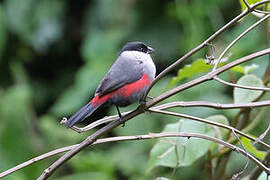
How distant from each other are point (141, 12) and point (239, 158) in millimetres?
1378

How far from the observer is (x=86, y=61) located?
3689 millimetres

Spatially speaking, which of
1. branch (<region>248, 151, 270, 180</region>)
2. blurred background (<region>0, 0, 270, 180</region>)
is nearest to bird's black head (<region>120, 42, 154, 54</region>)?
branch (<region>248, 151, 270, 180</region>)

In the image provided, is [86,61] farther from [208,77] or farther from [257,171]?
[208,77]

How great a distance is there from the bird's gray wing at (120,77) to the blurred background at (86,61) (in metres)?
1.42

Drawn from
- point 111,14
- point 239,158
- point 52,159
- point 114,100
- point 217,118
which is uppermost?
point 111,14

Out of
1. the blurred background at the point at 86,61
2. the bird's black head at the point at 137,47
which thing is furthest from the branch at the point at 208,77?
the blurred background at the point at 86,61

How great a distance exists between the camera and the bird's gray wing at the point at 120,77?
1485 mm

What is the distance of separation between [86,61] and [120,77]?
221cm

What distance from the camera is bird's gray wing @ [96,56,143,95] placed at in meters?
1.49

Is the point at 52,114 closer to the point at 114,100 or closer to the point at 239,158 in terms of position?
the point at 239,158

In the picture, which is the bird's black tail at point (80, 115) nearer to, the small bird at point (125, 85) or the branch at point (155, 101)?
the small bird at point (125, 85)

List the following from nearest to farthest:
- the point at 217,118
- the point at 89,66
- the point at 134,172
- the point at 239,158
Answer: the point at 217,118 → the point at 239,158 → the point at 134,172 → the point at 89,66

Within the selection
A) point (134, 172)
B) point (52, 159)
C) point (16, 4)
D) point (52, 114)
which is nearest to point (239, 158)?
point (134, 172)

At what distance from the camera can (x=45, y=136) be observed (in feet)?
11.4
